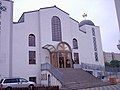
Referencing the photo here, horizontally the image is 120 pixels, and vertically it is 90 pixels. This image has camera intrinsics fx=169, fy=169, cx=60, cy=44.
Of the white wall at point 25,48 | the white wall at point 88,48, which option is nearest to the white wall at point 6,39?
the white wall at point 25,48

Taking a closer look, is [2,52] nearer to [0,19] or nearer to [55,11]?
[0,19]

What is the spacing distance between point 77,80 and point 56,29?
10.6 meters

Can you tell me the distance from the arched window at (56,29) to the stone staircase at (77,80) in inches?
251

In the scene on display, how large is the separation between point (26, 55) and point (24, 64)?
1412mm

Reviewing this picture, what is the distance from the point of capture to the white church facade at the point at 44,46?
76.4 feet

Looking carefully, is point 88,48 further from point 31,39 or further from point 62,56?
point 31,39

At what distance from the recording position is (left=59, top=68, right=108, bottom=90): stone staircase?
19098mm

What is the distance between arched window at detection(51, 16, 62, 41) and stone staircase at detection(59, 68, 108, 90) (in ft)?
20.9

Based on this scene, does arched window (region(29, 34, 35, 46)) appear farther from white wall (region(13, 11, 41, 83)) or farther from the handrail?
the handrail

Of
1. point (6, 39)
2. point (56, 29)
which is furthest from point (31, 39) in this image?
point (56, 29)

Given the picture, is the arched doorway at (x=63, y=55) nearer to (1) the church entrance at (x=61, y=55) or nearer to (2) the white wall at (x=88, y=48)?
(1) the church entrance at (x=61, y=55)

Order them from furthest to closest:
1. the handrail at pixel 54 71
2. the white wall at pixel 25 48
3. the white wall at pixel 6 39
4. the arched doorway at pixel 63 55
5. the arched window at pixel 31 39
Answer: the arched doorway at pixel 63 55 → the arched window at pixel 31 39 → the white wall at pixel 25 48 → the white wall at pixel 6 39 → the handrail at pixel 54 71

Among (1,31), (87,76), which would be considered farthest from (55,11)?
(87,76)

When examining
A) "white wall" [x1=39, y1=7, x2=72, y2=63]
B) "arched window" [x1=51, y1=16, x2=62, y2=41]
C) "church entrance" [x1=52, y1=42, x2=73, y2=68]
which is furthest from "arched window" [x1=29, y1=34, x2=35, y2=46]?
"church entrance" [x1=52, y1=42, x2=73, y2=68]
